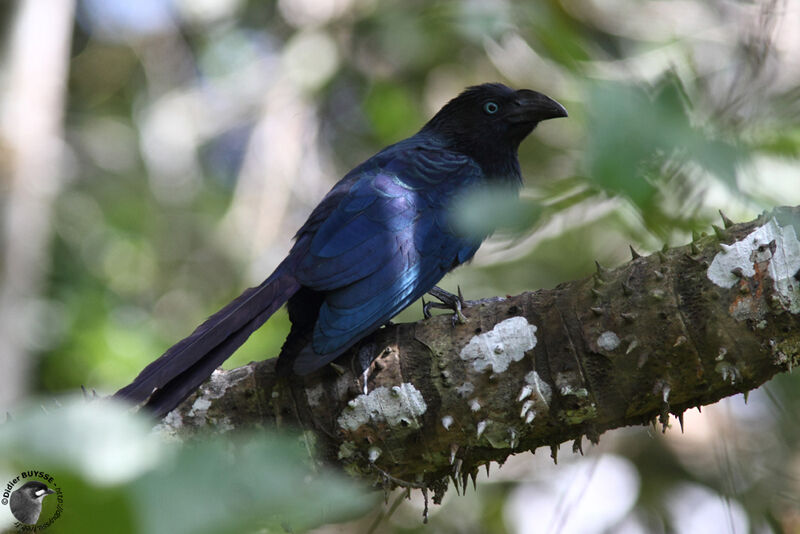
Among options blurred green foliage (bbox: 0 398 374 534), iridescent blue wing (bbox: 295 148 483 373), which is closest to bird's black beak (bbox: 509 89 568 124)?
iridescent blue wing (bbox: 295 148 483 373)

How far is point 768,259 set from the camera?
211 cm

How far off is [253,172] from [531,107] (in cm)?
324

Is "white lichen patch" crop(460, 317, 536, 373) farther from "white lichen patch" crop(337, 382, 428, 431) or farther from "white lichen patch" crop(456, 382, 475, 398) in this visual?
"white lichen patch" crop(337, 382, 428, 431)

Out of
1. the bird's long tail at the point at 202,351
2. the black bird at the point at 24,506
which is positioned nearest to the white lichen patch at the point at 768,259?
the bird's long tail at the point at 202,351

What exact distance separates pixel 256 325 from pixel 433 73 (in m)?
4.41

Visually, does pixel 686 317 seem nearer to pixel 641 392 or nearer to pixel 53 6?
pixel 641 392

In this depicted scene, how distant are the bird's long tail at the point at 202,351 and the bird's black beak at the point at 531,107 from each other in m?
1.57

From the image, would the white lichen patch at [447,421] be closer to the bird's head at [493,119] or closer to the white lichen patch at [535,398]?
the white lichen patch at [535,398]

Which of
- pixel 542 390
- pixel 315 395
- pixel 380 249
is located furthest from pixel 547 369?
pixel 380 249

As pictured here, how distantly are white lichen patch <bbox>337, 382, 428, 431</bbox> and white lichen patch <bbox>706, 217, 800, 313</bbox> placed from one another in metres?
0.95

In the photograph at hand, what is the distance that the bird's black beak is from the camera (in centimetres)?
378

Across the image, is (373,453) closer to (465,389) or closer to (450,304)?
(465,389)

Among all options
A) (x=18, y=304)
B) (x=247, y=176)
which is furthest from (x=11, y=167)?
(x=247, y=176)

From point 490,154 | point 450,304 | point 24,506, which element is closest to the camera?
point 24,506
